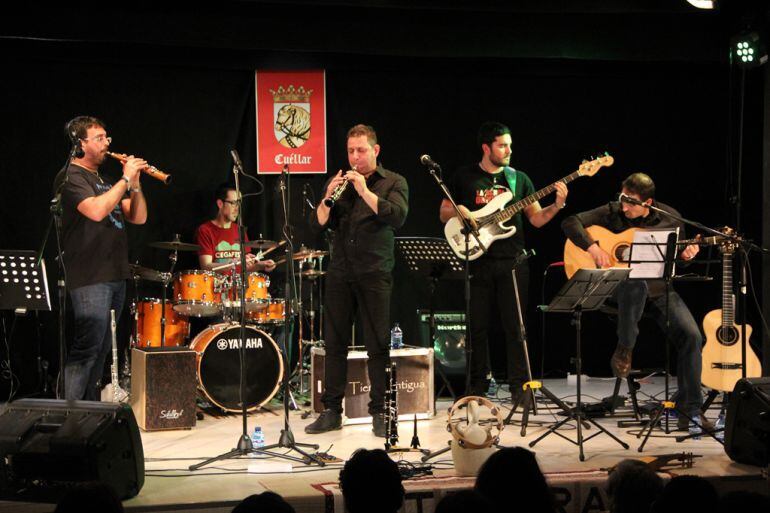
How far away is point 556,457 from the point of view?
20.4 feet

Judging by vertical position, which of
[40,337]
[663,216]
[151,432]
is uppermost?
[663,216]

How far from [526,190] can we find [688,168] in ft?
9.85

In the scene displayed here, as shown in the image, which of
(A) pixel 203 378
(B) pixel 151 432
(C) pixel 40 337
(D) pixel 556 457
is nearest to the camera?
(D) pixel 556 457

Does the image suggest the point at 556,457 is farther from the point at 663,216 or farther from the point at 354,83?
the point at 354,83

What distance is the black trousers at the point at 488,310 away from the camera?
7.95 meters

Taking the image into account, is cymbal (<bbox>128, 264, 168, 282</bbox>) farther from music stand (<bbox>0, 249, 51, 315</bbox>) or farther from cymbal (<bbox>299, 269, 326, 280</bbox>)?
music stand (<bbox>0, 249, 51, 315</bbox>)

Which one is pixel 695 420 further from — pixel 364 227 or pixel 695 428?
pixel 364 227

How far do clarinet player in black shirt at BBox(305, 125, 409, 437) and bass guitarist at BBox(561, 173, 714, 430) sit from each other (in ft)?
4.81

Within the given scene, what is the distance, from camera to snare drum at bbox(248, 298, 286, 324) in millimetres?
8469

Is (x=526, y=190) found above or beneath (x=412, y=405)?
above

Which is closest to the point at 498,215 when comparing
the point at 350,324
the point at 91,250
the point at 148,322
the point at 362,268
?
the point at 362,268

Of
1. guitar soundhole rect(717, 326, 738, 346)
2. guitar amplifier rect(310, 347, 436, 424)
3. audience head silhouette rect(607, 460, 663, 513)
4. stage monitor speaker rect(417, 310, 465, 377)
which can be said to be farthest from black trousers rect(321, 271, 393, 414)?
audience head silhouette rect(607, 460, 663, 513)

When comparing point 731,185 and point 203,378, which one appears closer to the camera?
point 203,378

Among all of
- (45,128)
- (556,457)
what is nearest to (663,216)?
(556,457)
